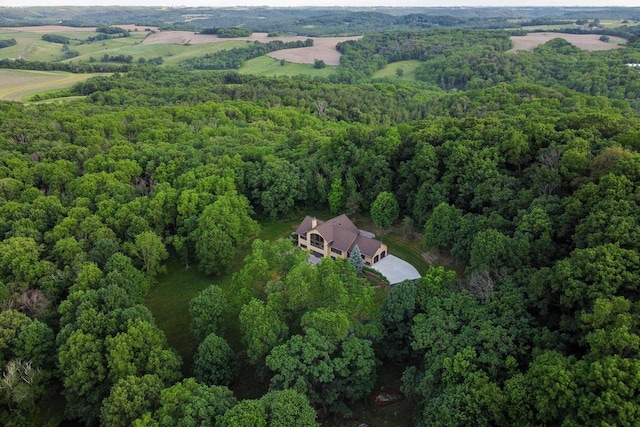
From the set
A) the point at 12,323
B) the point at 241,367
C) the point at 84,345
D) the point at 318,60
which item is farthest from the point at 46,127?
the point at 318,60

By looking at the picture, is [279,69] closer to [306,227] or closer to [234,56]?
[234,56]

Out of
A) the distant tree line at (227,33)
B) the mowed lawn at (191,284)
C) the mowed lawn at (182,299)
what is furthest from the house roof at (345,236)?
the distant tree line at (227,33)

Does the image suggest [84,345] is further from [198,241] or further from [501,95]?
[501,95]

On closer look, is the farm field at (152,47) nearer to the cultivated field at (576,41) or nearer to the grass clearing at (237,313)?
Result: the cultivated field at (576,41)

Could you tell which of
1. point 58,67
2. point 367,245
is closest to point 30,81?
point 58,67

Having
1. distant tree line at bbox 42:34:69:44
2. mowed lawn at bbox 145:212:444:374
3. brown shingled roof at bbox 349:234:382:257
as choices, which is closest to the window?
brown shingled roof at bbox 349:234:382:257

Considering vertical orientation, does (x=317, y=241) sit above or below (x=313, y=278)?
below

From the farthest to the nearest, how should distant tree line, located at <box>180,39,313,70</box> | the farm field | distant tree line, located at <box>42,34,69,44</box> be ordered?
distant tree line, located at <box>42,34,69,44</box> → distant tree line, located at <box>180,39,313,70</box> → the farm field

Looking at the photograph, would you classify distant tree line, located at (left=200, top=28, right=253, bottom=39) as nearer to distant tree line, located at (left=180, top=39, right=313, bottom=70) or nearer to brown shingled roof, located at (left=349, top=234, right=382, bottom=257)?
distant tree line, located at (left=180, top=39, right=313, bottom=70)
